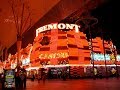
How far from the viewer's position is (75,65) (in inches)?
1794

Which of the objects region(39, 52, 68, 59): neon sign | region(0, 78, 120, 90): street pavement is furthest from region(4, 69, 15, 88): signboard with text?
region(39, 52, 68, 59): neon sign

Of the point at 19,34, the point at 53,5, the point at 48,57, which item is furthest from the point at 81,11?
the point at 19,34

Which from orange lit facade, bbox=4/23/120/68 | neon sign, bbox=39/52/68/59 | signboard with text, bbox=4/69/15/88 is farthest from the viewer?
orange lit facade, bbox=4/23/120/68

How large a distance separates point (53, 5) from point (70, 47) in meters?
12.6

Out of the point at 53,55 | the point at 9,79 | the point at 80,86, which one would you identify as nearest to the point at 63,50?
the point at 53,55

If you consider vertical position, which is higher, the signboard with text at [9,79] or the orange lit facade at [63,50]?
the orange lit facade at [63,50]

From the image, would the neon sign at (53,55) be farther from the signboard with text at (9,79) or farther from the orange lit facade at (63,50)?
the signboard with text at (9,79)

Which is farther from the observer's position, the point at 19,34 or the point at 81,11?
the point at 81,11

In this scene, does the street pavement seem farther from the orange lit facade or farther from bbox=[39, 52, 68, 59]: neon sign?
the orange lit facade

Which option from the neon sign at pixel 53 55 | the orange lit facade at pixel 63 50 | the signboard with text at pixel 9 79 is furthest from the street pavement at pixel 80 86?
the orange lit facade at pixel 63 50

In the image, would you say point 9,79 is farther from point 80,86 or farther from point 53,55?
point 53,55

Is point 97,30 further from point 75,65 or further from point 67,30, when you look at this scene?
point 75,65

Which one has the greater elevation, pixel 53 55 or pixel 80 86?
pixel 53 55

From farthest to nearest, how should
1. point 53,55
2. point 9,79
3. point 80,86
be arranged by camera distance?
point 53,55
point 80,86
point 9,79
